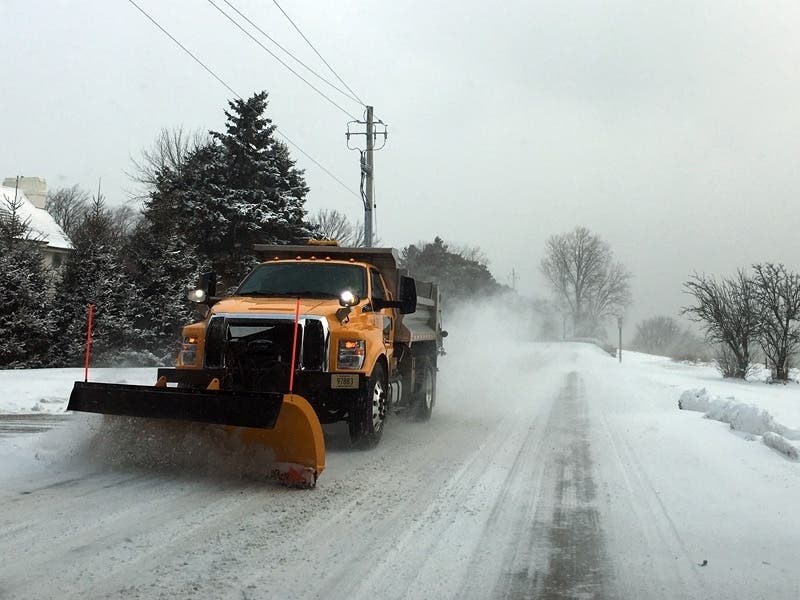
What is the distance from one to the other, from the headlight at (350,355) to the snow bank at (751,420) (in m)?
4.73

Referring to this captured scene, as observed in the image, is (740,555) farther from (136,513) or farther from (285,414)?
(136,513)

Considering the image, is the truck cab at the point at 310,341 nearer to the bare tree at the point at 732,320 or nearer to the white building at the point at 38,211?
the bare tree at the point at 732,320

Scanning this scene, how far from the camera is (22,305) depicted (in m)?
19.7

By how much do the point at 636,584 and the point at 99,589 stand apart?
2.95 meters

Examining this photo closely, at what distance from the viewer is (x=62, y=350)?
2091 cm

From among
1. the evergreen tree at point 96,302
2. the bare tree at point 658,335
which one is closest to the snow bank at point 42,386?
the evergreen tree at point 96,302

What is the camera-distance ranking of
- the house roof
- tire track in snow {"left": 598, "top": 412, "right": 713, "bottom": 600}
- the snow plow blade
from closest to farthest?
tire track in snow {"left": 598, "top": 412, "right": 713, "bottom": 600} → the snow plow blade → the house roof

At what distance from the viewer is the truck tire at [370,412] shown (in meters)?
6.78

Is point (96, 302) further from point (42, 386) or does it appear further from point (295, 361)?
point (295, 361)

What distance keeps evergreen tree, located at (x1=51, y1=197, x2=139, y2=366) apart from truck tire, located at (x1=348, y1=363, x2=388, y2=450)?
54.3 ft

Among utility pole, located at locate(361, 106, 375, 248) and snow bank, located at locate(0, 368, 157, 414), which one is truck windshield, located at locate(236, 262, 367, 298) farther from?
utility pole, located at locate(361, 106, 375, 248)

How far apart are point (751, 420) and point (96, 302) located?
19709 millimetres

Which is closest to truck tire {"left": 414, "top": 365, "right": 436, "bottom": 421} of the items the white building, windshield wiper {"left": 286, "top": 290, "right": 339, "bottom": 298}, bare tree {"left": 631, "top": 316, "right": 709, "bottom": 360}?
windshield wiper {"left": 286, "top": 290, "right": 339, "bottom": 298}

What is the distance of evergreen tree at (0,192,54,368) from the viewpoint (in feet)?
63.3
